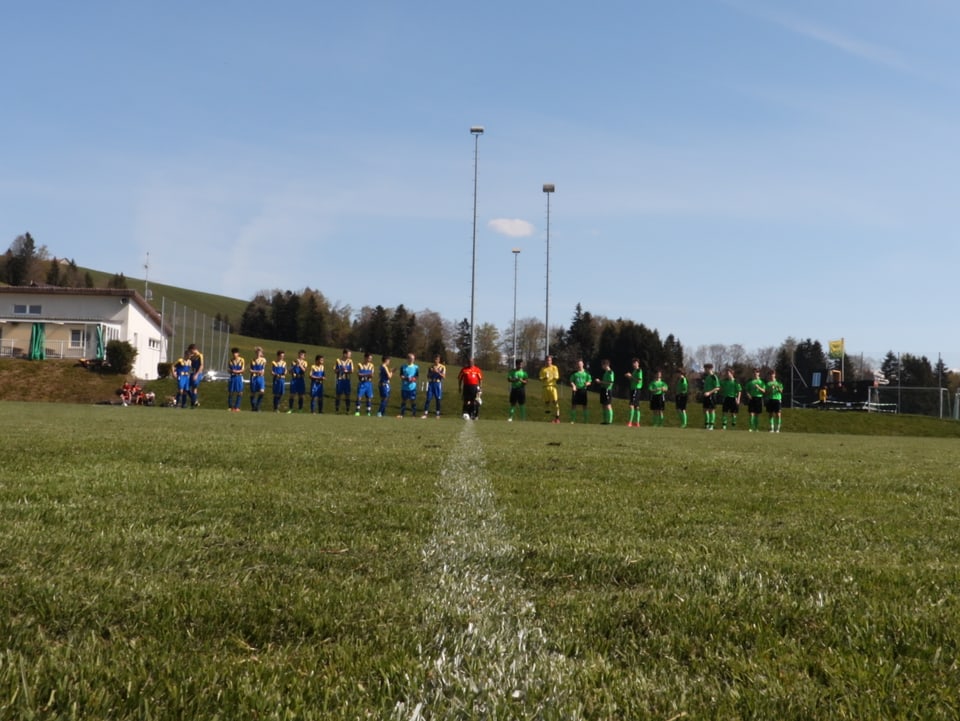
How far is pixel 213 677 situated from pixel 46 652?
512mm

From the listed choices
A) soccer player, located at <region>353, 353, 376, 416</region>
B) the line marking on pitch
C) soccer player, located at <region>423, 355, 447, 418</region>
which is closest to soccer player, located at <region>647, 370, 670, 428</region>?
soccer player, located at <region>423, 355, 447, 418</region>

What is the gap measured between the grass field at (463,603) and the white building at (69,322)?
2002 inches

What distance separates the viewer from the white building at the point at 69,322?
51156mm

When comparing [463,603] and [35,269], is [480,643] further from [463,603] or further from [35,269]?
[35,269]

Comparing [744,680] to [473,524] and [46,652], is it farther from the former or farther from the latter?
[473,524]

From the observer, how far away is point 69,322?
51.8 m

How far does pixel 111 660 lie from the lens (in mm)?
2031

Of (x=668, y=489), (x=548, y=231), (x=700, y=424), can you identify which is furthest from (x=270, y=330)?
(x=668, y=489)

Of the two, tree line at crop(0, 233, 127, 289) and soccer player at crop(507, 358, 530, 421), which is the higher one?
tree line at crop(0, 233, 127, 289)

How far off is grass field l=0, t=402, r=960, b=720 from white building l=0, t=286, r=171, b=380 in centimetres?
5086

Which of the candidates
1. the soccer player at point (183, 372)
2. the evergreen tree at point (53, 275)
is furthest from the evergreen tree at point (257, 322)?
the soccer player at point (183, 372)

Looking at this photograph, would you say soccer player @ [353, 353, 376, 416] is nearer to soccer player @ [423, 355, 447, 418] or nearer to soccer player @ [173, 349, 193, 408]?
soccer player @ [423, 355, 447, 418]

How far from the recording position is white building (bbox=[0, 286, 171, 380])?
168 feet

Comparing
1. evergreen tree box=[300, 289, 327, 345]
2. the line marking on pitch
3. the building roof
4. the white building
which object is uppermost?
evergreen tree box=[300, 289, 327, 345]
